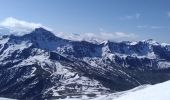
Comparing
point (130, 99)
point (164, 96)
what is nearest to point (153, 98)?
point (164, 96)

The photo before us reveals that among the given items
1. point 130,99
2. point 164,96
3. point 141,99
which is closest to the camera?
point 164,96

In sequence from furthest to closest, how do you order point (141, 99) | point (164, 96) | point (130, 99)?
point (130, 99) < point (141, 99) < point (164, 96)

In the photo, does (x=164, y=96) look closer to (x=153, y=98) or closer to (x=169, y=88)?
(x=153, y=98)

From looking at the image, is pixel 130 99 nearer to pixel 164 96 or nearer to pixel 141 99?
pixel 141 99

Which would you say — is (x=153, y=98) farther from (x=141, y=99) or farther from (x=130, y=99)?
(x=130, y=99)

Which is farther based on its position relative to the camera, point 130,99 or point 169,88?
point 130,99

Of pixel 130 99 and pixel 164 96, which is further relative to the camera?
pixel 130 99

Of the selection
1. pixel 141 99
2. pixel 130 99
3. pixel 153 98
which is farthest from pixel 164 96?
pixel 130 99
